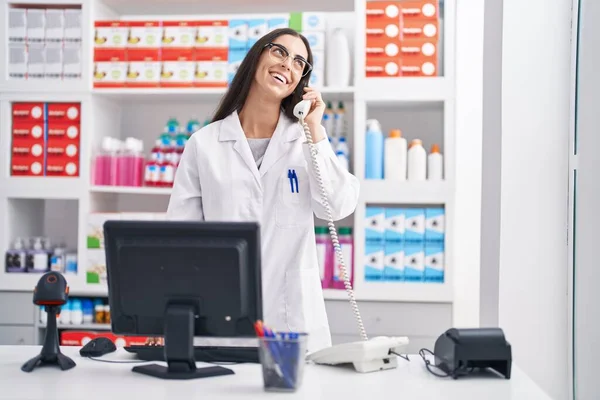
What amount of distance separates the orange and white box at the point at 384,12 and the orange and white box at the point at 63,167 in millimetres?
1788

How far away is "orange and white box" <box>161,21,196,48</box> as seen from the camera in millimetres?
3828

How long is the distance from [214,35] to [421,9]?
1.12 m

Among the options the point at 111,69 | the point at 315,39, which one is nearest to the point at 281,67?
the point at 315,39

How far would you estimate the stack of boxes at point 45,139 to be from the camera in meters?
3.89

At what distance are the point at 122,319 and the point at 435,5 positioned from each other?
2.56 metres

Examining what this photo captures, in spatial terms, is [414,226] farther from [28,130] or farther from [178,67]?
[28,130]

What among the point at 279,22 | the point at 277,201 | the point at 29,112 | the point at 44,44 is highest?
the point at 279,22

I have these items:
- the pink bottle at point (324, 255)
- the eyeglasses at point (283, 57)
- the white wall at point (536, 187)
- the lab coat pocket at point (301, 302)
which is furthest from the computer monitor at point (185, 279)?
the pink bottle at point (324, 255)

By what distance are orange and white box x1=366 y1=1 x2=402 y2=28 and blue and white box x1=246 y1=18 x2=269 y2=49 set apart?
0.55 meters

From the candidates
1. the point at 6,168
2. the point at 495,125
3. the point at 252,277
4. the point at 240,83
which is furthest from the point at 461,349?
the point at 6,168

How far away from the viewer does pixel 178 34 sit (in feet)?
12.6

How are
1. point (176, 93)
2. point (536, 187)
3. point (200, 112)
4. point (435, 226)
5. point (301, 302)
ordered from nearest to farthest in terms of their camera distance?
point (301, 302)
point (536, 187)
point (435, 226)
point (176, 93)
point (200, 112)

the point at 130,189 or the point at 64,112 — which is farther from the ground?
the point at 64,112

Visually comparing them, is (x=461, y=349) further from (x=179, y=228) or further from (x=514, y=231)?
(x=514, y=231)
